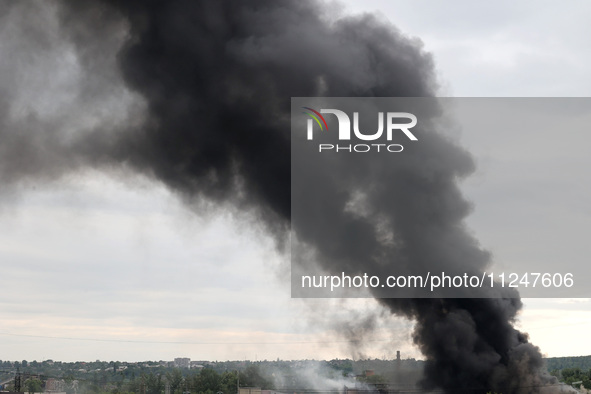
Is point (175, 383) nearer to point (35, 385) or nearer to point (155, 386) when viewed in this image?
point (155, 386)

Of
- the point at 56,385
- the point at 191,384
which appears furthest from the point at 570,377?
the point at 56,385

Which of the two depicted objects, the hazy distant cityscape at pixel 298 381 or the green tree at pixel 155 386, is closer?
the hazy distant cityscape at pixel 298 381

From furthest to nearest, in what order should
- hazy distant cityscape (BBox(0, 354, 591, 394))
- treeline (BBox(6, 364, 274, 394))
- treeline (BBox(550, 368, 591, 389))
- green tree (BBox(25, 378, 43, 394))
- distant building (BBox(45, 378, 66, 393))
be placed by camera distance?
distant building (BBox(45, 378, 66, 393)) → green tree (BBox(25, 378, 43, 394)) → treeline (BBox(6, 364, 274, 394)) → treeline (BBox(550, 368, 591, 389)) → hazy distant cityscape (BBox(0, 354, 591, 394))

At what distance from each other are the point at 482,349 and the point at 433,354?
4080 mm

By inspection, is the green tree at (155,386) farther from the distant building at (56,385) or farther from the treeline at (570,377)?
the treeline at (570,377)

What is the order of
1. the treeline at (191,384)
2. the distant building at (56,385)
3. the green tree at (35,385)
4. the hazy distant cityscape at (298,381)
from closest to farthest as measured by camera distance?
the hazy distant cityscape at (298,381), the treeline at (191,384), the green tree at (35,385), the distant building at (56,385)

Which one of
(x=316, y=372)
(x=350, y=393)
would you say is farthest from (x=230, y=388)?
(x=350, y=393)

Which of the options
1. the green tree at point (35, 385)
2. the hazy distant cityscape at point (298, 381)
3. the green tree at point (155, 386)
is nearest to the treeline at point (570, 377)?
the hazy distant cityscape at point (298, 381)

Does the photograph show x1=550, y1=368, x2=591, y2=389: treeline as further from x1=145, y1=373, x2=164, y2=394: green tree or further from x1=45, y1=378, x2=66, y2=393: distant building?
x1=45, y1=378, x2=66, y2=393: distant building

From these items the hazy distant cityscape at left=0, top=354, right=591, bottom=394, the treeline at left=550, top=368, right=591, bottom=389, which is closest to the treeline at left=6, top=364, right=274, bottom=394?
the hazy distant cityscape at left=0, top=354, right=591, bottom=394

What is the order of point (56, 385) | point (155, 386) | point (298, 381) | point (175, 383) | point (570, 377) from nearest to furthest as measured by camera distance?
point (298, 381) → point (570, 377) → point (155, 386) → point (175, 383) → point (56, 385)

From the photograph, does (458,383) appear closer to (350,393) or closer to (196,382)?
(350,393)

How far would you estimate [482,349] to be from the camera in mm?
60188

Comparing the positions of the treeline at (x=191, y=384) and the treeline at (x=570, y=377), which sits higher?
the treeline at (x=570, y=377)
